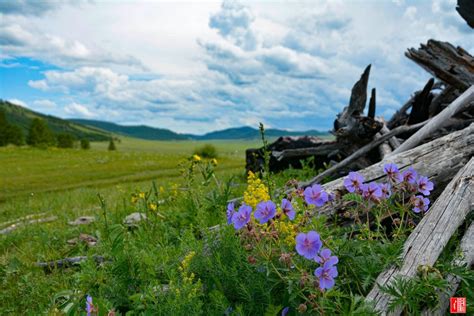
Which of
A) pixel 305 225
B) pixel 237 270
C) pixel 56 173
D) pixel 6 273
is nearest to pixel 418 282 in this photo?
pixel 305 225

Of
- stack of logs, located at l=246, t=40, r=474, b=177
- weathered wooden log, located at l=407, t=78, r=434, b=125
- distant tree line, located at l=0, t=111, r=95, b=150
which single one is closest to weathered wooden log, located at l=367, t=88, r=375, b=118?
stack of logs, located at l=246, t=40, r=474, b=177

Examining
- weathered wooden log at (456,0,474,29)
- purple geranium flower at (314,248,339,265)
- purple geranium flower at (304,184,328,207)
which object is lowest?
purple geranium flower at (314,248,339,265)

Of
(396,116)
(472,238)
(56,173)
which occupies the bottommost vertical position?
(56,173)

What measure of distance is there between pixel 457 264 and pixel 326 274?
1.56m

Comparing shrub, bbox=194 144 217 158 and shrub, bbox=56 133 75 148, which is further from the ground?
shrub, bbox=194 144 217 158

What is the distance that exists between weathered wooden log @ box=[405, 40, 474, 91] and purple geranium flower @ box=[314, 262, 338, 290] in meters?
7.84

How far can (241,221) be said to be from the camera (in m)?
3.14

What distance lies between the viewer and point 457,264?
3828mm

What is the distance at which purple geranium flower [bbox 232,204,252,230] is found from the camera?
3131 millimetres

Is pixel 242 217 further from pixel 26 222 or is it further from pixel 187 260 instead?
pixel 26 222

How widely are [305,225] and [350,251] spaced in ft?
1.34

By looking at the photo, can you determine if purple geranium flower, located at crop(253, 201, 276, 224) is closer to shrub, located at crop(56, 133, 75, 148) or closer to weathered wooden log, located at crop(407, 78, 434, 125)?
weathered wooden log, located at crop(407, 78, 434, 125)

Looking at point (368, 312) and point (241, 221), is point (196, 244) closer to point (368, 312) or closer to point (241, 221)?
point (241, 221)

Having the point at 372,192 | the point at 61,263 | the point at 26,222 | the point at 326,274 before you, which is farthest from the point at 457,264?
the point at 26,222
